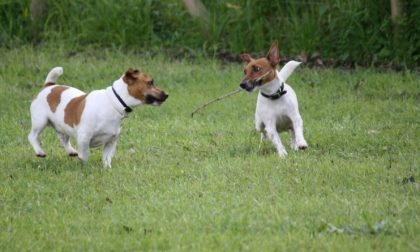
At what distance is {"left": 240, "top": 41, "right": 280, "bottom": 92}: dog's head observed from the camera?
958 cm

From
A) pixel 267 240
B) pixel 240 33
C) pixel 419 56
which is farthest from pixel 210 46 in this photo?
pixel 267 240

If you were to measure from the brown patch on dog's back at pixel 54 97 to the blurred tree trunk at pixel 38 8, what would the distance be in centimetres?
713

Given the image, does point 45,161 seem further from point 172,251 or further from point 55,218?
point 172,251

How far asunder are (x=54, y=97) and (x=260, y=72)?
2.38 metres

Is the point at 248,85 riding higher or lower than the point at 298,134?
higher

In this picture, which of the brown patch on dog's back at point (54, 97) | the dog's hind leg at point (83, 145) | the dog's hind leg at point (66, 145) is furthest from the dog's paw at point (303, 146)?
the brown patch on dog's back at point (54, 97)

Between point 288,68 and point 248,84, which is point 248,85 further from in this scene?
point 288,68

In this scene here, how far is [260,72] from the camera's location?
9.62 metres

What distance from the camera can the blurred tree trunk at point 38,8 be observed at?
54.1 ft

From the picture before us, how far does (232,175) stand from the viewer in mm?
8594

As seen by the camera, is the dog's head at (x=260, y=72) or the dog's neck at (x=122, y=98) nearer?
the dog's neck at (x=122, y=98)

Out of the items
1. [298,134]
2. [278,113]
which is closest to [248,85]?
[278,113]

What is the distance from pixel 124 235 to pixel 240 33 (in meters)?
9.39

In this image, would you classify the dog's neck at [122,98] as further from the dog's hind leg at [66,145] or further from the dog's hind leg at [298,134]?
the dog's hind leg at [298,134]
